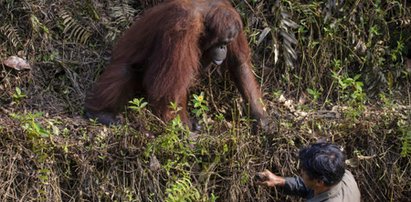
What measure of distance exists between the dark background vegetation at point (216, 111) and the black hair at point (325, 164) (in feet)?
3.51

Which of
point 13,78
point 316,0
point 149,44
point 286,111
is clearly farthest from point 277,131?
point 13,78

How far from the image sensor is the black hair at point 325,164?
3666 mm

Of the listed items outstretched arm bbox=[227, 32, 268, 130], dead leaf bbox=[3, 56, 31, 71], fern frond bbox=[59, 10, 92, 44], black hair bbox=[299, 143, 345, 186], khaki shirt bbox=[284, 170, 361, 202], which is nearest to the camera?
black hair bbox=[299, 143, 345, 186]

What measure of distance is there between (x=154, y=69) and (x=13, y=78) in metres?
1.23

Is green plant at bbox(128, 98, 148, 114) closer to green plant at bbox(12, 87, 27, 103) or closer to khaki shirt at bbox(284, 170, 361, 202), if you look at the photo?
green plant at bbox(12, 87, 27, 103)

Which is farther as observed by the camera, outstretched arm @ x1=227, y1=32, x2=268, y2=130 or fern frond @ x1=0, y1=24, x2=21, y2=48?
fern frond @ x1=0, y1=24, x2=21, y2=48

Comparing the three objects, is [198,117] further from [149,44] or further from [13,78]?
[13,78]

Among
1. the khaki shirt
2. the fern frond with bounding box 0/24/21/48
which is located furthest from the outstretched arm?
the fern frond with bounding box 0/24/21/48

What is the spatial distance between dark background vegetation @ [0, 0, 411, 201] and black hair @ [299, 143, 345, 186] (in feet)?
3.51

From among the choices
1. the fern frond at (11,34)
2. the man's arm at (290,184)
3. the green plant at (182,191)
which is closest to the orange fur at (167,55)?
the green plant at (182,191)

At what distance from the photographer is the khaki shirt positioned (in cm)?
380

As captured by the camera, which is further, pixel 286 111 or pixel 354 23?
pixel 354 23

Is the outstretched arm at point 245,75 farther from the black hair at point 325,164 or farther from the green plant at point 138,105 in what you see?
the black hair at point 325,164

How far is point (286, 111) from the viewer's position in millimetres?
5723
